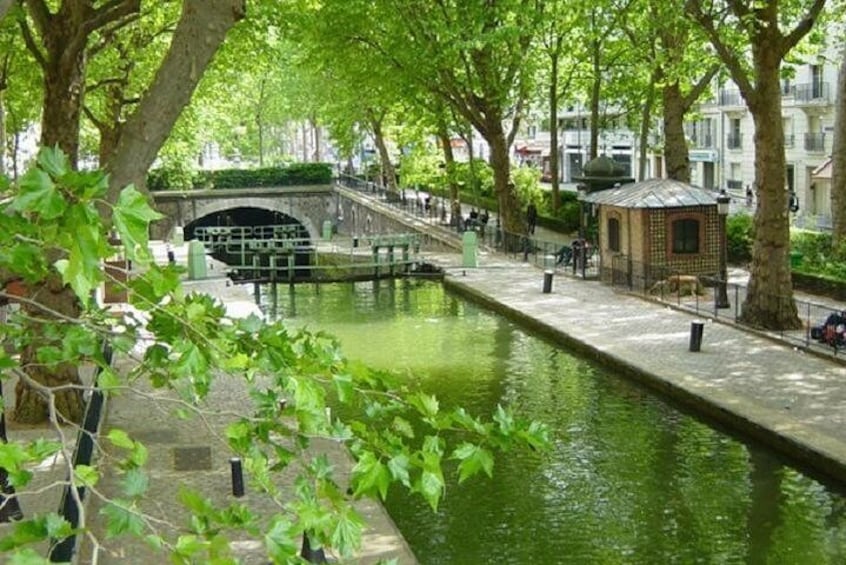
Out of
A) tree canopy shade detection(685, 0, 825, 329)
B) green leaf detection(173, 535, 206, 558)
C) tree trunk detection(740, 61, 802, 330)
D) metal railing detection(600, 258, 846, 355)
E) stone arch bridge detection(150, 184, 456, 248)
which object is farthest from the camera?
stone arch bridge detection(150, 184, 456, 248)

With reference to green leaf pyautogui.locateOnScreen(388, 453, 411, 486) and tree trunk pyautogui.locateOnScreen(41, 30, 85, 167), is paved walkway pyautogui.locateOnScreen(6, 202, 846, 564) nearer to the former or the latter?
green leaf pyautogui.locateOnScreen(388, 453, 411, 486)

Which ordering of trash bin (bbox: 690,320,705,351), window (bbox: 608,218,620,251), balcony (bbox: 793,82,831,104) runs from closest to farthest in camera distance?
1. trash bin (bbox: 690,320,705,351)
2. window (bbox: 608,218,620,251)
3. balcony (bbox: 793,82,831,104)

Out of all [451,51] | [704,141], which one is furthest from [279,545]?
[704,141]

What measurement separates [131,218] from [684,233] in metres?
29.4

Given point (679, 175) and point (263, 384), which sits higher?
point (679, 175)

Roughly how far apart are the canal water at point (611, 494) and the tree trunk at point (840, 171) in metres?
12.6

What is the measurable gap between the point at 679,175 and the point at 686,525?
24561mm

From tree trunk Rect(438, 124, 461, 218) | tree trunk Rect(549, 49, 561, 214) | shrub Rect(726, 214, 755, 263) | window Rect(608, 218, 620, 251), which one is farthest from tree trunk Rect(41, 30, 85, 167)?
tree trunk Rect(438, 124, 461, 218)

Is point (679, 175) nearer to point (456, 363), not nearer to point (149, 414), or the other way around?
point (456, 363)

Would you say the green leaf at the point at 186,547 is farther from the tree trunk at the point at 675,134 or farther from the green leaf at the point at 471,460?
the tree trunk at the point at 675,134

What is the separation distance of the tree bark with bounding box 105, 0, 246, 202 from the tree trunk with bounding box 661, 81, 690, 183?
2593 centimetres

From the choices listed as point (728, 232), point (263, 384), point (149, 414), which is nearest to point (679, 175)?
point (728, 232)

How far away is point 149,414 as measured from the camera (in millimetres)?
18969

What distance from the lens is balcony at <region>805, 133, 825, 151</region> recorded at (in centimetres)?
5731
